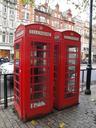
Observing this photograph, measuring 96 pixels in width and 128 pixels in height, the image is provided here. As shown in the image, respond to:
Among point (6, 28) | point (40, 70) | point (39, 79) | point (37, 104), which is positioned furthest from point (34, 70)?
point (6, 28)

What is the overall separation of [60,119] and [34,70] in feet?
4.85

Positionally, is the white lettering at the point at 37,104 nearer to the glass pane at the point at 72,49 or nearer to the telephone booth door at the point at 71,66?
the telephone booth door at the point at 71,66

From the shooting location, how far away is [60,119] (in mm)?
4699

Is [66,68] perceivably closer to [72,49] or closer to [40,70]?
[72,49]

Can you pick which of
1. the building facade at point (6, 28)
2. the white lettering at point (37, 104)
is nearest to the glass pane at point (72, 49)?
the white lettering at point (37, 104)

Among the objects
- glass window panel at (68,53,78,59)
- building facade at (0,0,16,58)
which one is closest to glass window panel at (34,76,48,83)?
glass window panel at (68,53,78,59)

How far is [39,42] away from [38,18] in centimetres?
3152

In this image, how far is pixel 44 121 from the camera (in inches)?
180

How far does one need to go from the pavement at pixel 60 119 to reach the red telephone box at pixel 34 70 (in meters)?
0.20

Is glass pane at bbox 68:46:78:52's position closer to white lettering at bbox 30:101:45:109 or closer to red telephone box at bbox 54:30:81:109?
red telephone box at bbox 54:30:81:109

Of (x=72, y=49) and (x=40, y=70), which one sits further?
(x=72, y=49)

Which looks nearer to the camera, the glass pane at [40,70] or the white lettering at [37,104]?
the white lettering at [37,104]

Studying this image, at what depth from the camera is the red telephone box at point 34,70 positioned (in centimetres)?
440

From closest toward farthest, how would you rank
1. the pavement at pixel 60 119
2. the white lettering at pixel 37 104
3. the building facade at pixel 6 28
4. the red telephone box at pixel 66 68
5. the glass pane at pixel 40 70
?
the pavement at pixel 60 119 → the white lettering at pixel 37 104 → the glass pane at pixel 40 70 → the red telephone box at pixel 66 68 → the building facade at pixel 6 28
